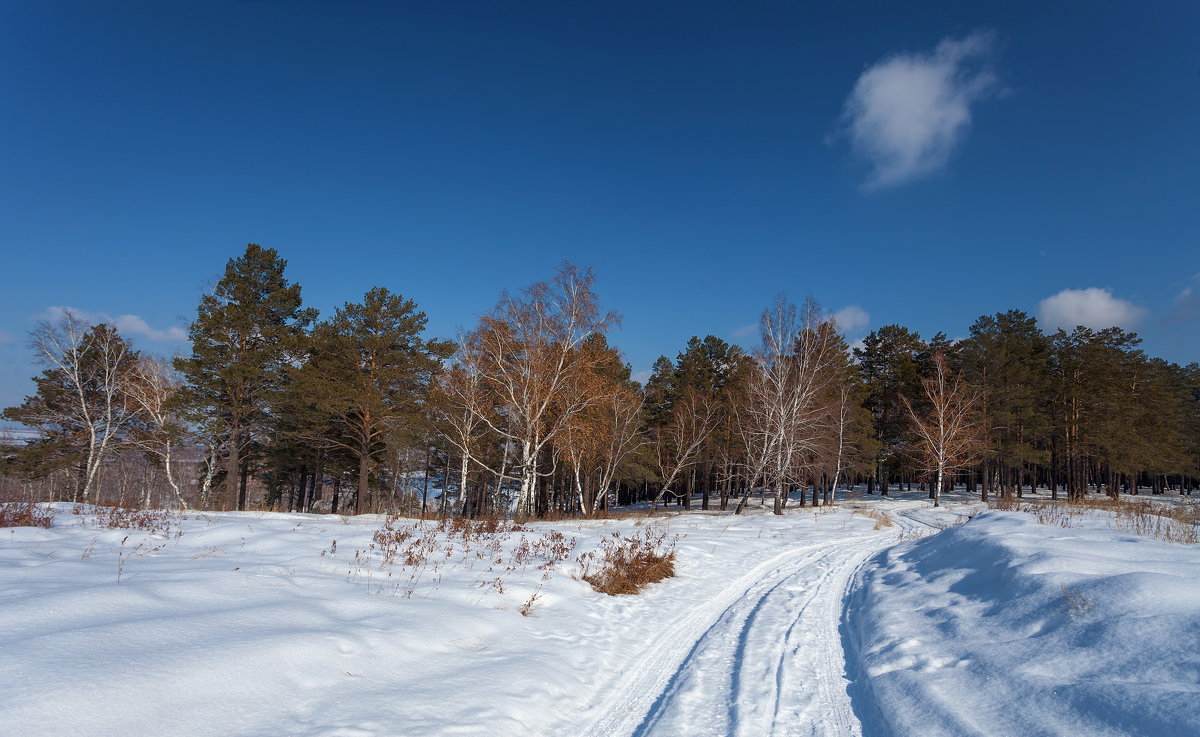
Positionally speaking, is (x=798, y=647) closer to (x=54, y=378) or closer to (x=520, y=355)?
(x=520, y=355)

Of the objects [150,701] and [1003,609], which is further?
[1003,609]

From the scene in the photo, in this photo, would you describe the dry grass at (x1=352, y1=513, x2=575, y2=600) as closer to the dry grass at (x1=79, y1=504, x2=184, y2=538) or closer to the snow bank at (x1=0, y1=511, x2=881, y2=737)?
the snow bank at (x1=0, y1=511, x2=881, y2=737)

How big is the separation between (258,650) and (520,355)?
1714cm

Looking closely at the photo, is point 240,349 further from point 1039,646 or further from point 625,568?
point 1039,646

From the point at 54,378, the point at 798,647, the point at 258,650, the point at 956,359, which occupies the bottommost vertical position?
the point at 798,647

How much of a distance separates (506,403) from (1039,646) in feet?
61.3

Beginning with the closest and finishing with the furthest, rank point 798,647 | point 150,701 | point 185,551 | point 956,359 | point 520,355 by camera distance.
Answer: point 150,701 < point 798,647 < point 185,551 < point 520,355 < point 956,359

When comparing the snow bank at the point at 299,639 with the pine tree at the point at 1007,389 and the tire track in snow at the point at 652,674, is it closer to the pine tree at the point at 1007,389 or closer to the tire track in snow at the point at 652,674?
the tire track in snow at the point at 652,674

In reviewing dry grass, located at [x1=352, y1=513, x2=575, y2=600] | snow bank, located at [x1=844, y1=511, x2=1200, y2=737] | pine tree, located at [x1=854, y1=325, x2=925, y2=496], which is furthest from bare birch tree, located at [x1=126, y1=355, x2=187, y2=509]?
pine tree, located at [x1=854, y1=325, x2=925, y2=496]

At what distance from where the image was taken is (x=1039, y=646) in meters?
4.87

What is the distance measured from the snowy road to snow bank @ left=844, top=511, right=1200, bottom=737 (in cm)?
33

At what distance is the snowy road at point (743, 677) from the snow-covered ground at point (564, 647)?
0.10 feet

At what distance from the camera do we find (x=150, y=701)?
343 cm

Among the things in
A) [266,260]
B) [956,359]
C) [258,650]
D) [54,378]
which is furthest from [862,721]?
[956,359]
